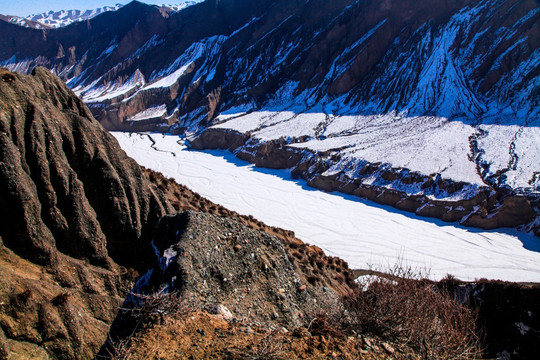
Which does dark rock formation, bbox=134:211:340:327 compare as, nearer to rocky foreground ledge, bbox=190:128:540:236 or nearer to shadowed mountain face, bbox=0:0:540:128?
rocky foreground ledge, bbox=190:128:540:236

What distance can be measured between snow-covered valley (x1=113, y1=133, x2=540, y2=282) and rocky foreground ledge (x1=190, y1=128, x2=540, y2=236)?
988 millimetres

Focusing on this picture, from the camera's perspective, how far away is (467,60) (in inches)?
1965

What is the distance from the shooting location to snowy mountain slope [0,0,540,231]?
33.1 m

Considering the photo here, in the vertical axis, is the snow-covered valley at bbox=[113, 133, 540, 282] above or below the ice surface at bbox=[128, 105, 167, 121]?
below

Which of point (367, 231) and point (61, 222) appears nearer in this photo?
point (61, 222)

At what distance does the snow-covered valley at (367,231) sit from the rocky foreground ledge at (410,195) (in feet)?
3.24

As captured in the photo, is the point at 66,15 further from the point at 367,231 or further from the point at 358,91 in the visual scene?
the point at 367,231

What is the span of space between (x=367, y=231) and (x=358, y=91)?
115 ft

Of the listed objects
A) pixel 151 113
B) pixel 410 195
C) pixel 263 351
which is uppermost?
pixel 151 113

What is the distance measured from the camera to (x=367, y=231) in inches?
1053

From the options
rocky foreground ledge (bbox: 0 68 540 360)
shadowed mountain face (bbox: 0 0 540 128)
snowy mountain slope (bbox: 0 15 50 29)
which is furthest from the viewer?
snowy mountain slope (bbox: 0 15 50 29)

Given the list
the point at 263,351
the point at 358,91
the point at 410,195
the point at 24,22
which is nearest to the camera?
the point at 263,351

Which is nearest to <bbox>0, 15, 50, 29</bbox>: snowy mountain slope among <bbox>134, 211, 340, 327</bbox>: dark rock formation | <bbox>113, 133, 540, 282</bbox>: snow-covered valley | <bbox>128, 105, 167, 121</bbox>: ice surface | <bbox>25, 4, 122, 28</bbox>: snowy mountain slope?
<bbox>25, 4, 122, 28</bbox>: snowy mountain slope

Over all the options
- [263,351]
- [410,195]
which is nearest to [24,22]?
[410,195]
